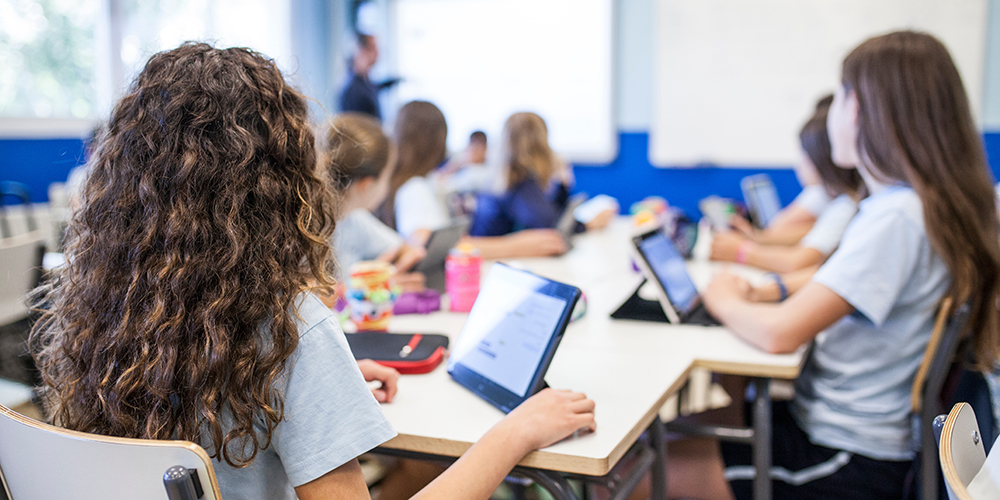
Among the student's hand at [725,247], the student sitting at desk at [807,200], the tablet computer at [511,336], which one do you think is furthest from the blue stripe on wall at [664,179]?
the tablet computer at [511,336]

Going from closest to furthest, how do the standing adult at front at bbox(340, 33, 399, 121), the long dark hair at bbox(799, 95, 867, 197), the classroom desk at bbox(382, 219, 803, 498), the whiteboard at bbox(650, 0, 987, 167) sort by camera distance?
the classroom desk at bbox(382, 219, 803, 498), the long dark hair at bbox(799, 95, 867, 197), the standing adult at front at bbox(340, 33, 399, 121), the whiteboard at bbox(650, 0, 987, 167)

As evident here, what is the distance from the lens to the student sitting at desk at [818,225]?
2252 mm

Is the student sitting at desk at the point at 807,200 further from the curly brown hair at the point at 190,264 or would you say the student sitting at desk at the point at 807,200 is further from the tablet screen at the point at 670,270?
the curly brown hair at the point at 190,264

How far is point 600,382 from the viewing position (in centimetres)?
119

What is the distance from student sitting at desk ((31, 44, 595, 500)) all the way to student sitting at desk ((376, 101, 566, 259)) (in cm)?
158

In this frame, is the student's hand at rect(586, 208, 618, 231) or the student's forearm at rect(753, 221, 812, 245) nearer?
the student's forearm at rect(753, 221, 812, 245)

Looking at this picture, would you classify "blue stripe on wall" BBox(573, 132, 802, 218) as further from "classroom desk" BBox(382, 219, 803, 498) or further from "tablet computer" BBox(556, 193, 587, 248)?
"classroom desk" BBox(382, 219, 803, 498)

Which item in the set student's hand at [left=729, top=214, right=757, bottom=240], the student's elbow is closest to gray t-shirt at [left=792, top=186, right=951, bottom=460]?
the student's elbow

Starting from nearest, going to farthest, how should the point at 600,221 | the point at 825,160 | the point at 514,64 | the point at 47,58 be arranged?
the point at 825,160 < the point at 600,221 < the point at 47,58 < the point at 514,64

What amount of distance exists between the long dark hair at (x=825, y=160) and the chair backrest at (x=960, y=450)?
164 cm

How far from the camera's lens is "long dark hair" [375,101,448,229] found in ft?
8.82

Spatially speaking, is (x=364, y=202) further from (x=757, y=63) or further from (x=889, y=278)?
(x=757, y=63)

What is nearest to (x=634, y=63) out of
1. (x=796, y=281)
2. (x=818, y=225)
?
(x=818, y=225)

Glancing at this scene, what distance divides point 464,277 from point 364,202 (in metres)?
0.43
